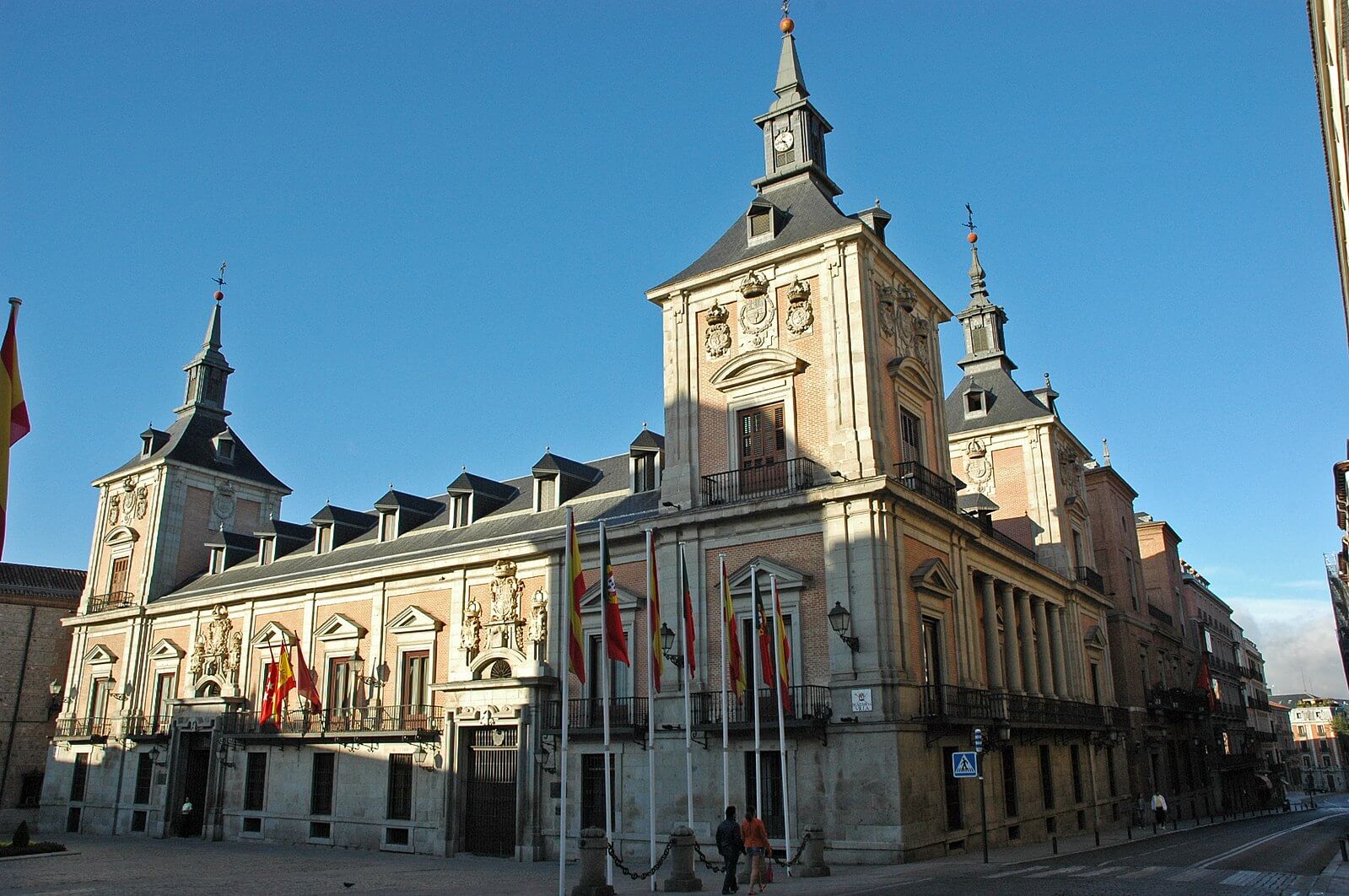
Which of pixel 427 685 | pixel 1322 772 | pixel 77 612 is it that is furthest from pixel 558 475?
pixel 1322 772

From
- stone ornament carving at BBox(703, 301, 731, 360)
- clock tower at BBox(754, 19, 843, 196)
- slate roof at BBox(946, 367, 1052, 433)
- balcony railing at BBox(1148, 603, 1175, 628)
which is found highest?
clock tower at BBox(754, 19, 843, 196)

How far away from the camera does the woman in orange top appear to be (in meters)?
16.7

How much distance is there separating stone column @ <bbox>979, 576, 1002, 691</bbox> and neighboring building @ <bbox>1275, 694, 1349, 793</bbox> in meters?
118

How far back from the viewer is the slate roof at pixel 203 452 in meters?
43.8

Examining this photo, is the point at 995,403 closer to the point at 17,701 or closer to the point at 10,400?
the point at 10,400

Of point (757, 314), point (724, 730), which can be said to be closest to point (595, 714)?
point (724, 730)

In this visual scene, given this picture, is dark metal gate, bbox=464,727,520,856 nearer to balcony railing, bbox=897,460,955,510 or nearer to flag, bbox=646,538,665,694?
flag, bbox=646,538,665,694

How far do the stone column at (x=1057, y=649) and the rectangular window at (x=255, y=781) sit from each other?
1082 inches

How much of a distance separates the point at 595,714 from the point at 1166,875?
13.5 meters

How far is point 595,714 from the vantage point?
84.3ft

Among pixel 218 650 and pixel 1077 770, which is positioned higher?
pixel 218 650

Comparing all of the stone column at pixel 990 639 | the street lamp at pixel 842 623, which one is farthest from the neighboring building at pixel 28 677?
the stone column at pixel 990 639

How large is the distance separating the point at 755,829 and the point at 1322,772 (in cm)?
15103

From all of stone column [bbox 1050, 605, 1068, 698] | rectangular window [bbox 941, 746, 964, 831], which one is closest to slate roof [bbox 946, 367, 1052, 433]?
stone column [bbox 1050, 605, 1068, 698]
